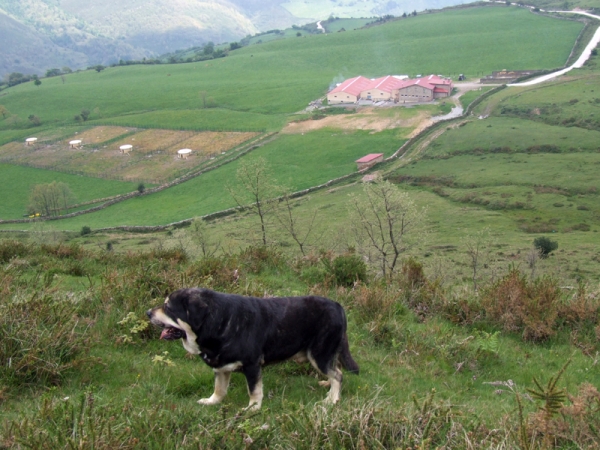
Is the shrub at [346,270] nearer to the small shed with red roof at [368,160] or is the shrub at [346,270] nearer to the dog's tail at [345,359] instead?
the dog's tail at [345,359]

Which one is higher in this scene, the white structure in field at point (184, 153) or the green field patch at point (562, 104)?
the green field patch at point (562, 104)

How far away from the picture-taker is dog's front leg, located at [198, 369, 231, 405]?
6.40m

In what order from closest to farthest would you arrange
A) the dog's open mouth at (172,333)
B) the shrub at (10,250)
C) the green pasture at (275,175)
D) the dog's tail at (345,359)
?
1. the dog's open mouth at (172,333)
2. the dog's tail at (345,359)
3. the shrub at (10,250)
4. the green pasture at (275,175)

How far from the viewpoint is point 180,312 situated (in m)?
6.23

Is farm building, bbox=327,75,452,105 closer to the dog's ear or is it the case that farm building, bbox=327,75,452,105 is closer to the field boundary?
the field boundary

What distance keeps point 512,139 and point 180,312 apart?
8241 centimetres

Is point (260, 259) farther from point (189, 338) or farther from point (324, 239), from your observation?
point (324, 239)

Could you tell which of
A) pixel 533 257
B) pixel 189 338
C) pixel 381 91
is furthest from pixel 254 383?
pixel 381 91

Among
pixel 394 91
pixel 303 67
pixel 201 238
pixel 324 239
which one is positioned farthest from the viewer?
pixel 303 67

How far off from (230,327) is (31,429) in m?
2.45

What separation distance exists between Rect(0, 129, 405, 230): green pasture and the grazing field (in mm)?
6781

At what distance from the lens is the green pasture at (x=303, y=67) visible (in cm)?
12575

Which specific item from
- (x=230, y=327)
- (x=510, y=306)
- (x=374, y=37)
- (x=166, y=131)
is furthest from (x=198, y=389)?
(x=374, y=37)

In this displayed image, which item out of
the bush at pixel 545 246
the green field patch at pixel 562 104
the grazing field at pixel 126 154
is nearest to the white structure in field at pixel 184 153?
the grazing field at pixel 126 154
